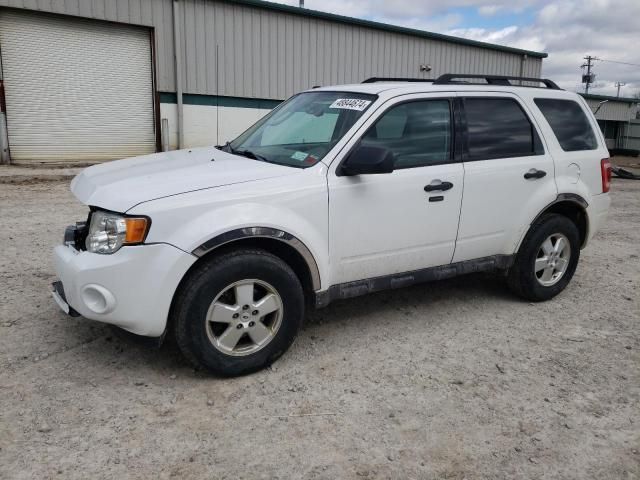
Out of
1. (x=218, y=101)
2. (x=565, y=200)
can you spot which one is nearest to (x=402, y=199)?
(x=565, y=200)

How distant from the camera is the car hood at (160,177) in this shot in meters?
3.32

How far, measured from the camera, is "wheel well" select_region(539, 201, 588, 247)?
5.07 m

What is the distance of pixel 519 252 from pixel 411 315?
1095mm

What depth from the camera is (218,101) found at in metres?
16.2

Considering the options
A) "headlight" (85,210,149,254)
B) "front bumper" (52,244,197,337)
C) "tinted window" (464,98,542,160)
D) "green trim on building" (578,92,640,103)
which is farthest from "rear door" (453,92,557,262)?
"green trim on building" (578,92,640,103)

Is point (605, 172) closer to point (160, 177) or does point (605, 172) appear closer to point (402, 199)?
point (402, 199)

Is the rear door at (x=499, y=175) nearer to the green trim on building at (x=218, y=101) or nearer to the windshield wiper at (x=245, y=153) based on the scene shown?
the windshield wiper at (x=245, y=153)

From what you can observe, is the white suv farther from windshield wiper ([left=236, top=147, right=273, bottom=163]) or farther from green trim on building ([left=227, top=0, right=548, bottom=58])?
green trim on building ([left=227, top=0, right=548, bottom=58])

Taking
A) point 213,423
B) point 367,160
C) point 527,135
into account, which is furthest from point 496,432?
point 527,135

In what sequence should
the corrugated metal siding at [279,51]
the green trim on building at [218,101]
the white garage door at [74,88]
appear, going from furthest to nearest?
the corrugated metal siding at [279,51]
the green trim on building at [218,101]
the white garage door at [74,88]

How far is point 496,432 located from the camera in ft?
10.0

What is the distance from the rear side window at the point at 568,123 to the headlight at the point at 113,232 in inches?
142

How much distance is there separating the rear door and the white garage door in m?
12.1

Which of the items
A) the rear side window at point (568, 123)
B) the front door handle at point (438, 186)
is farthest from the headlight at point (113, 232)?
the rear side window at point (568, 123)
